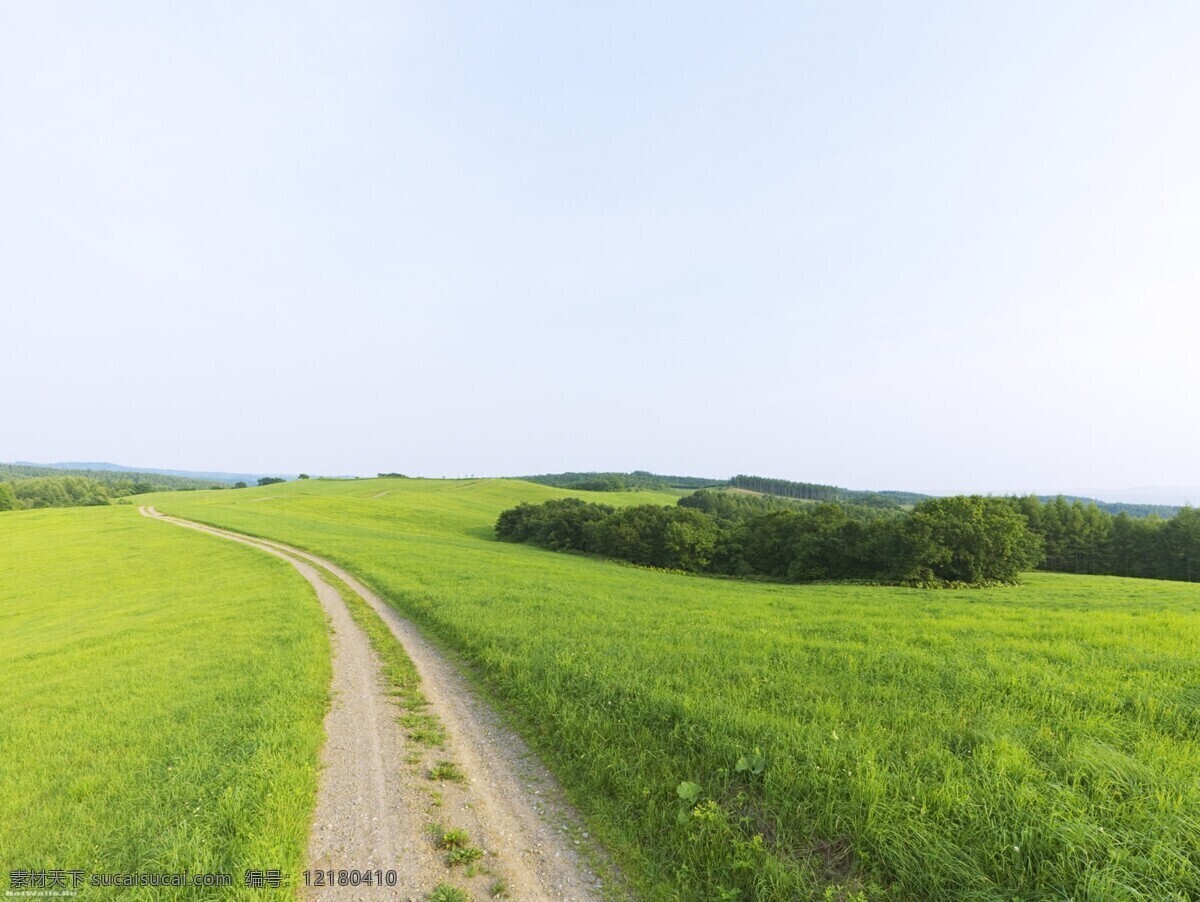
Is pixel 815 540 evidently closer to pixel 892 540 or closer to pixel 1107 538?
pixel 892 540

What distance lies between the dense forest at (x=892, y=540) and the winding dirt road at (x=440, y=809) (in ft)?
145

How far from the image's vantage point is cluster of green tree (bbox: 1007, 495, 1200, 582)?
196ft

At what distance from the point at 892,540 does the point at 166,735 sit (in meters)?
50.4

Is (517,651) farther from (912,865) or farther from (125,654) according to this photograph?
(125,654)

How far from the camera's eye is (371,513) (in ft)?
Answer: 245

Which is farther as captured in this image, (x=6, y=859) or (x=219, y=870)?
(x=6, y=859)

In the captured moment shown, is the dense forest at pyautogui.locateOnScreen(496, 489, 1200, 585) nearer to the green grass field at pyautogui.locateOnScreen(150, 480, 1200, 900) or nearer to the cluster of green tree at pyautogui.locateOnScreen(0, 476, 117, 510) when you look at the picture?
the green grass field at pyautogui.locateOnScreen(150, 480, 1200, 900)

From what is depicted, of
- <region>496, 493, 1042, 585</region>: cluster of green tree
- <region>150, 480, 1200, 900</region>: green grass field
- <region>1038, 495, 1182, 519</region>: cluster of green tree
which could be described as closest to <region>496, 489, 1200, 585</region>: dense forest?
<region>496, 493, 1042, 585</region>: cluster of green tree

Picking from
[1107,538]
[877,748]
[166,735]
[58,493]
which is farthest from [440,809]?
[58,493]

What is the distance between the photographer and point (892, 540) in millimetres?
45375

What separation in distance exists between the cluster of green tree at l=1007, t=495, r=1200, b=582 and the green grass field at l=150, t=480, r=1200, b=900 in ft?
215

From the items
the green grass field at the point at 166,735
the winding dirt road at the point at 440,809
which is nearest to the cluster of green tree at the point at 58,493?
the green grass field at the point at 166,735

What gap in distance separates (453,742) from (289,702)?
360cm

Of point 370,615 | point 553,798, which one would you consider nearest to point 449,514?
point 370,615
